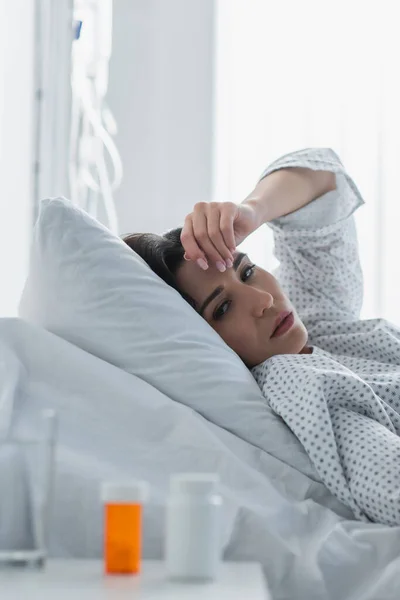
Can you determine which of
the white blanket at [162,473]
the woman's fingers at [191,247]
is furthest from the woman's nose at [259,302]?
the white blanket at [162,473]

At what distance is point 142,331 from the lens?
49.0 inches

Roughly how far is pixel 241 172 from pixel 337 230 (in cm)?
81

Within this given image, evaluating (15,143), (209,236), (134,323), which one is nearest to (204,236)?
(209,236)

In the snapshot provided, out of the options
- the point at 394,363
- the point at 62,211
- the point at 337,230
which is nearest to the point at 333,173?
the point at 337,230

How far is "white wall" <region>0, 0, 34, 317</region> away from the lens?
183 cm

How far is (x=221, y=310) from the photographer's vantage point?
150 cm

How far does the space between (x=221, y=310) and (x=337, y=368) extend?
0.88 feet

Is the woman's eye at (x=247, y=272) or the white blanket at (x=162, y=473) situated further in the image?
the woman's eye at (x=247, y=272)

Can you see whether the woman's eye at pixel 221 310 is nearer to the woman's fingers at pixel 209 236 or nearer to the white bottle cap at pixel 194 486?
the woman's fingers at pixel 209 236

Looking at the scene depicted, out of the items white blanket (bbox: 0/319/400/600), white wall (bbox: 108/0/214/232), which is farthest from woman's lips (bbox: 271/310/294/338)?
white wall (bbox: 108/0/214/232)

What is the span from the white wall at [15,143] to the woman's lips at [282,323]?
622mm

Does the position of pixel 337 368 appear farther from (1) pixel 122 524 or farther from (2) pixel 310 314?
(1) pixel 122 524

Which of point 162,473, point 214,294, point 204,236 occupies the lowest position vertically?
point 162,473

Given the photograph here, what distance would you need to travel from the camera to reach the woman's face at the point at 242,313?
4.86 feet
